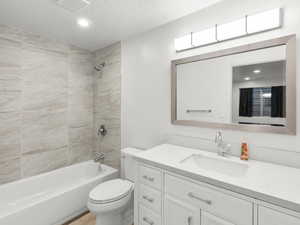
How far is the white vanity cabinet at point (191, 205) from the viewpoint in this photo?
832 mm

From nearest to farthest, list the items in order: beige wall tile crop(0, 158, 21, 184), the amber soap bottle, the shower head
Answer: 1. the amber soap bottle
2. beige wall tile crop(0, 158, 21, 184)
3. the shower head

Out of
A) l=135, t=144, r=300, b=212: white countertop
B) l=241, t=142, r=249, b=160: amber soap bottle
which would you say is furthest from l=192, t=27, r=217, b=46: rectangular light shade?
l=135, t=144, r=300, b=212: white countertop

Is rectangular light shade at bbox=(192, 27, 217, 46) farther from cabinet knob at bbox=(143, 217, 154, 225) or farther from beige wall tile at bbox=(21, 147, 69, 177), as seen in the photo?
beige wall tile at bbox=(21, 147, 69, 177)

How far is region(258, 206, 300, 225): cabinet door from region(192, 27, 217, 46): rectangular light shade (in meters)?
1.36

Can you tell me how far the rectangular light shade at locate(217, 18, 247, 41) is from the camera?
1.35m

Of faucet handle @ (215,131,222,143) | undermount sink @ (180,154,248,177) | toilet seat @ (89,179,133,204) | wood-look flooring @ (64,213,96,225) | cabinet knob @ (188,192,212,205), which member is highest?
faucet handle @ (215,131,222,143)

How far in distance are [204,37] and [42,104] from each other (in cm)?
227

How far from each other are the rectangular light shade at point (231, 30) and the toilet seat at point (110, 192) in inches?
70.9

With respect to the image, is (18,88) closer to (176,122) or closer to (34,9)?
(34,9)

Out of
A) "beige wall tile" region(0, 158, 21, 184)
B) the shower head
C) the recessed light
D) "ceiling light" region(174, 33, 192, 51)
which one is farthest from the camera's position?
the shower head

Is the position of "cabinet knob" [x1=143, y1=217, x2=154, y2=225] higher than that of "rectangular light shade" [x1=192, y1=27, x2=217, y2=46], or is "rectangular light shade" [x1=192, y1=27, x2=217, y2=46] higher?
"rectangular light shade" [x1=192, y1=27, x2=217, y2=46]

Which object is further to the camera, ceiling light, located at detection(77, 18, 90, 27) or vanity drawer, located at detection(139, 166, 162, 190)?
ceiling light, located at detection(77, 18, 90, 27)

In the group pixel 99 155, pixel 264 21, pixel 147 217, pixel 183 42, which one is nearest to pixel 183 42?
pixel 183 42

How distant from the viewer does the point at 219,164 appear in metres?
1.36
